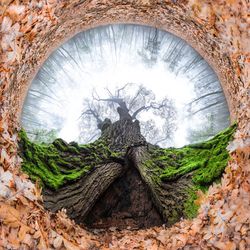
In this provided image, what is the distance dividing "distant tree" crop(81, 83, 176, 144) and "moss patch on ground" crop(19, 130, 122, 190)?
188 cm

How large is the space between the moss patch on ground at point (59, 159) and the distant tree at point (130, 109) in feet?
6.17

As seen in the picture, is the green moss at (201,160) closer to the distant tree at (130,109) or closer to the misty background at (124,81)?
the misty background at (124,81)

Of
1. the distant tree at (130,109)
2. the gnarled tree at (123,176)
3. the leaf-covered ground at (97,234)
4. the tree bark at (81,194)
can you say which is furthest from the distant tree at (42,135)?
the leaf-covered ground at (97,234)

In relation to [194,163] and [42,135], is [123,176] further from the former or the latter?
[42,135]

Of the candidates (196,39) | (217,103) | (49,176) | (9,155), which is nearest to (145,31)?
(196,39)

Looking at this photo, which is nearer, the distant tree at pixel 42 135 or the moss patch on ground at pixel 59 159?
the moss patch on ground at pixel 59 159

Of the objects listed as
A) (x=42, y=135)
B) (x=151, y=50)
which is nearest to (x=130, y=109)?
(x=151, y=50)

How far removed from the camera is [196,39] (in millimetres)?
4074

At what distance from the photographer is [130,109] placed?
19.0 ft

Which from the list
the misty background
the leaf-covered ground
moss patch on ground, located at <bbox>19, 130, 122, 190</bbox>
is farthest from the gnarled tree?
the misty background

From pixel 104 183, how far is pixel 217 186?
127 centimetres

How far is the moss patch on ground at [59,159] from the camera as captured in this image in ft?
9.09

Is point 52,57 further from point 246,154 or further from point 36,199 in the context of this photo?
point 246,154

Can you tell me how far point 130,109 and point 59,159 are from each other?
278 centimetres
